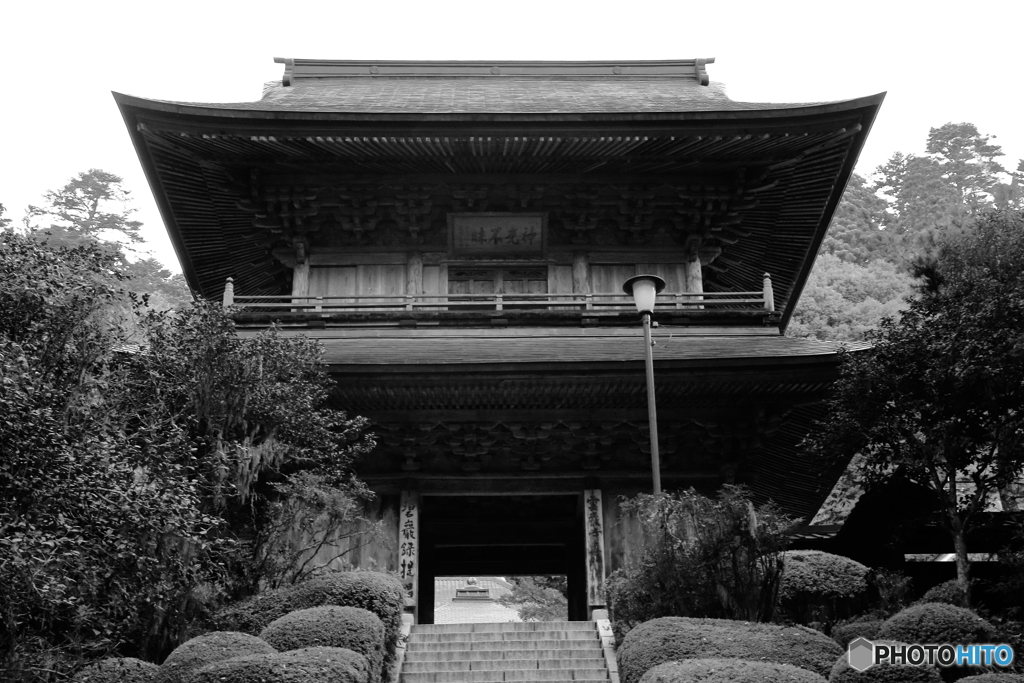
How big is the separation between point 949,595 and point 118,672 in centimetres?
995

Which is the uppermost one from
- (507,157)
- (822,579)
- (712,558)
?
(507,157)

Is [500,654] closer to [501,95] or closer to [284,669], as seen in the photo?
[284,669]

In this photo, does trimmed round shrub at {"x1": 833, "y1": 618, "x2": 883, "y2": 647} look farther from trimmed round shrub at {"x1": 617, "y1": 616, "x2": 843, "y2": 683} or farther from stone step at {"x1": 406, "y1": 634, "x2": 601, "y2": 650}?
stone step at {"x1": 406, "y1": 634, "x2": 601, "y2": 650}

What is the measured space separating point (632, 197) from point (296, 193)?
239 inches

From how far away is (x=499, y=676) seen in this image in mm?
10672

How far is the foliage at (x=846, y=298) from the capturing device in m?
46.4

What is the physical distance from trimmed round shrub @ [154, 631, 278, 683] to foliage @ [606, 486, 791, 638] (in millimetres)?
4487

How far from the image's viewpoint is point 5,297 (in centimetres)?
792

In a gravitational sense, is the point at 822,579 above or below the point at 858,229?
below

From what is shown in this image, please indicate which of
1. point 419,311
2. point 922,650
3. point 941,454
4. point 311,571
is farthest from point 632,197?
point 922,650

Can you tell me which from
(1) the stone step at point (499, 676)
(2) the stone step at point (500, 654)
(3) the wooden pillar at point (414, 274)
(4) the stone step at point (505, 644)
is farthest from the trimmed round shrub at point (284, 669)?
(3) the wooden pillar at point (414, 274)

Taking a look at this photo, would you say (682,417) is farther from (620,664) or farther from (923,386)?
(620,664)

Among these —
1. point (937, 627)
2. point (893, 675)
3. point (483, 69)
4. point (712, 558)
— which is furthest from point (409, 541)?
point (483, 69)

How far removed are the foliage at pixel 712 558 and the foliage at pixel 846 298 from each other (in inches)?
1348
